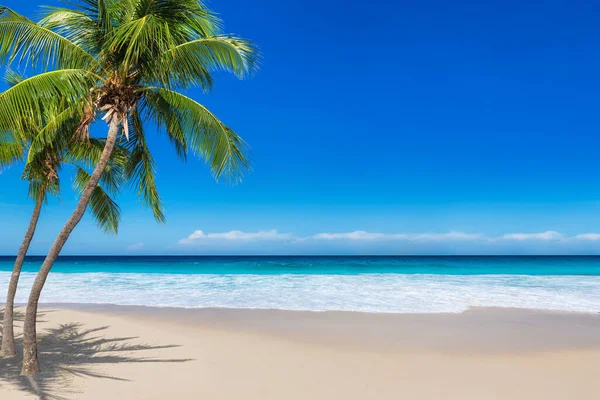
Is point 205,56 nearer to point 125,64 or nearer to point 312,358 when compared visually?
point 125,64

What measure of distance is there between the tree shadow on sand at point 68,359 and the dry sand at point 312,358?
0.05 ft

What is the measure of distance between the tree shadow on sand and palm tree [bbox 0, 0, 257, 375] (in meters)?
0.34

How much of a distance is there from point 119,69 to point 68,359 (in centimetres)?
454

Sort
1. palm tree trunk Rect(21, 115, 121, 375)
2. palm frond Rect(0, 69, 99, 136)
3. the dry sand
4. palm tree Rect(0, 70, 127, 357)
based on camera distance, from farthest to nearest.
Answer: palm tree Rect(0, 70, 127, 357)
the dry sand
palm tree trunk Rect(21, 115, 121, 375)
palm frond Rect(0, 69, 99, 136)

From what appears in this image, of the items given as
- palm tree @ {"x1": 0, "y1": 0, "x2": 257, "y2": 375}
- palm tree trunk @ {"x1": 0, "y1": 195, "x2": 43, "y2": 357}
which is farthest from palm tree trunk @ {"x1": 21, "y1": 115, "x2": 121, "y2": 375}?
palm tree trunk @ {"x1": 0, "y1": 195, "x2": 43, "y2": 357}

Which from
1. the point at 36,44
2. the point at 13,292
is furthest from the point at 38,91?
the point at 13,292

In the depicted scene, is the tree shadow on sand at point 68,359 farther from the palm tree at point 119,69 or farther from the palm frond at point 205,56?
the palm frond at point 205,56

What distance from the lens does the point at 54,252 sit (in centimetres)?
491

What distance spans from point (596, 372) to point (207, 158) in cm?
673

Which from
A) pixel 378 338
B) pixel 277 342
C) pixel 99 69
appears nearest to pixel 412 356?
pixel 378 338

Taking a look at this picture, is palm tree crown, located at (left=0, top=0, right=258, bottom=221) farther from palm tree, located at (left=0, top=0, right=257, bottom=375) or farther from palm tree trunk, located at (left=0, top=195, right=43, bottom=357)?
palm tree trunk, located at (left=0, top=195, right=43, bottom=357)

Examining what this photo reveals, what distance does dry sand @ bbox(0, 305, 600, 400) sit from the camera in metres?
5.12

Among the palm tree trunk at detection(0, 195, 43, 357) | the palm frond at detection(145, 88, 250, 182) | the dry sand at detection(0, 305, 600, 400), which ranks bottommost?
the dry sand at detection(0, 305, 600, 400)

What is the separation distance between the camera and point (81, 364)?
19.6 feet
